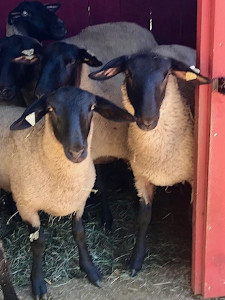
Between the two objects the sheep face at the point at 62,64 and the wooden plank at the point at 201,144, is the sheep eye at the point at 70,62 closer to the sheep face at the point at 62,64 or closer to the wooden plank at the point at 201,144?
the sheep face at the point at 62,64

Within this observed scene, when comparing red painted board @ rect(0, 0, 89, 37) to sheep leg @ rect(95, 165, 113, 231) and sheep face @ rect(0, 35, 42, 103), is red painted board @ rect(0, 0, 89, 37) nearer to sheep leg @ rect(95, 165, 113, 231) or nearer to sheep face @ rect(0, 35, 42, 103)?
sheep face @ rect(0, 35, 42, 103)

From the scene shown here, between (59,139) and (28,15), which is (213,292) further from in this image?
(28,15)

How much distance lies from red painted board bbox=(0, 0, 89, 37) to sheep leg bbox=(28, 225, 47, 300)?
2530mm

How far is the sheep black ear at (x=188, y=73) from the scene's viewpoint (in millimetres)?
3041

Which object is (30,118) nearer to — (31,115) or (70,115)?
(31,115)

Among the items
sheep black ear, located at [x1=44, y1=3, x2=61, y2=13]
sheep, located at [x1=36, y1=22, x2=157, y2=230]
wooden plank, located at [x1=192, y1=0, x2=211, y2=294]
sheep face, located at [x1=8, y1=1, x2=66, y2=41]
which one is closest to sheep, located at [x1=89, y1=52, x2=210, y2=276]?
wooden plank, located at [x1=192, y1=0, x2=211, y2=294]

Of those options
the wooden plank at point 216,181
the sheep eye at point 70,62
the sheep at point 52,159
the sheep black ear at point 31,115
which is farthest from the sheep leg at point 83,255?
the sheep eye at point 70,62

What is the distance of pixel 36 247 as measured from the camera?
3520mm

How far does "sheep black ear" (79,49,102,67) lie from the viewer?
381 cm

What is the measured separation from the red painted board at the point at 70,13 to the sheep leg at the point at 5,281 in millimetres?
2708

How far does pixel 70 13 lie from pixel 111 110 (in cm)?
250

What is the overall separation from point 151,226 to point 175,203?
47 centimetres

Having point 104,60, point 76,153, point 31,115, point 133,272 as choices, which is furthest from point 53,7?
point 133,272

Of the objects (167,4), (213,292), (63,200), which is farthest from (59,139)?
(167,4)
